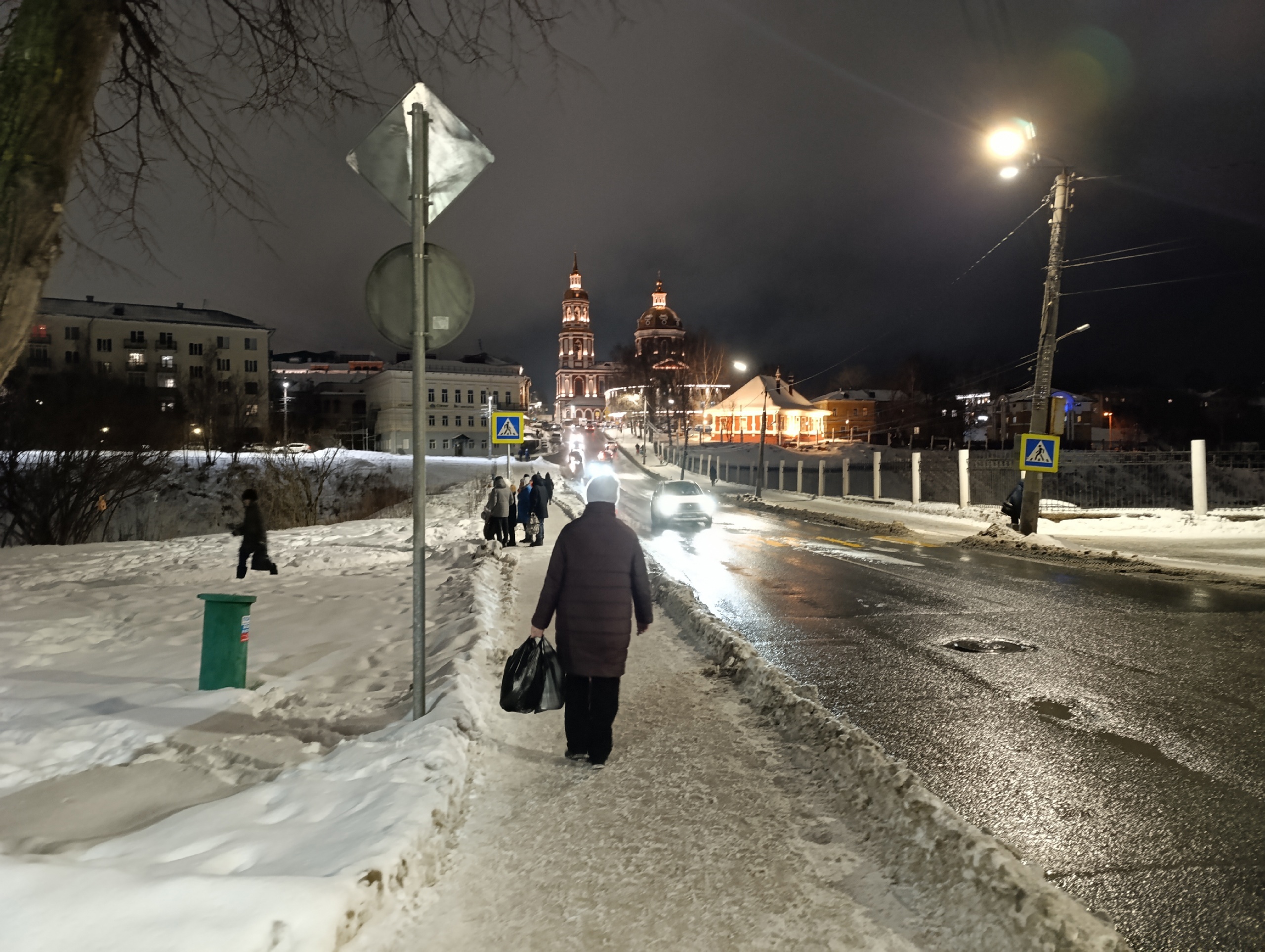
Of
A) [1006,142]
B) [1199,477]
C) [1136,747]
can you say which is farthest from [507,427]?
[1199,477]

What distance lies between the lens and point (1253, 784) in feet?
14.2

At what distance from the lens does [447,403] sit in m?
102

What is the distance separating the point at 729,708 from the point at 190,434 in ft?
280

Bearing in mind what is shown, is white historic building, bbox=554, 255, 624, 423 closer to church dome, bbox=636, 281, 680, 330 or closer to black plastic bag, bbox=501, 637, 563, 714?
church dome, bbox=636, 281, 680, 330

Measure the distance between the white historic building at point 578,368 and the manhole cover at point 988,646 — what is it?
16768 cm

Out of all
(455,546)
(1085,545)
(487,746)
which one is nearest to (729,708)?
(487,746)

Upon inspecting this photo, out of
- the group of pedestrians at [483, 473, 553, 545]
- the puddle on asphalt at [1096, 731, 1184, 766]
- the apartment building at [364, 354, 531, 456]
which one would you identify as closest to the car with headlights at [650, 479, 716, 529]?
the group of pedestrians at [483, 473, 553, 545]

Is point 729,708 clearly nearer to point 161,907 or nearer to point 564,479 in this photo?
point 161,907

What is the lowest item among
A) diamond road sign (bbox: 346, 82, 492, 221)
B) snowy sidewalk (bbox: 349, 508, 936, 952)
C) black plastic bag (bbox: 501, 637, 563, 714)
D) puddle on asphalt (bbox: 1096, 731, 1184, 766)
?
puddle on asphalt (bbox: 1096, 731, 1184, 766)

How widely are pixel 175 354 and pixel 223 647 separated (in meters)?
101

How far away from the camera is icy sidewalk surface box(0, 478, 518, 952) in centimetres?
267

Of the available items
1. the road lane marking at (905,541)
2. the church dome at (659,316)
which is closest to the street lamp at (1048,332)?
the road lane marking at (905,541)

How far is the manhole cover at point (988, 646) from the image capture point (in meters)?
7.74

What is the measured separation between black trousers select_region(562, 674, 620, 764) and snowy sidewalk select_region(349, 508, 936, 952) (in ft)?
0.40
